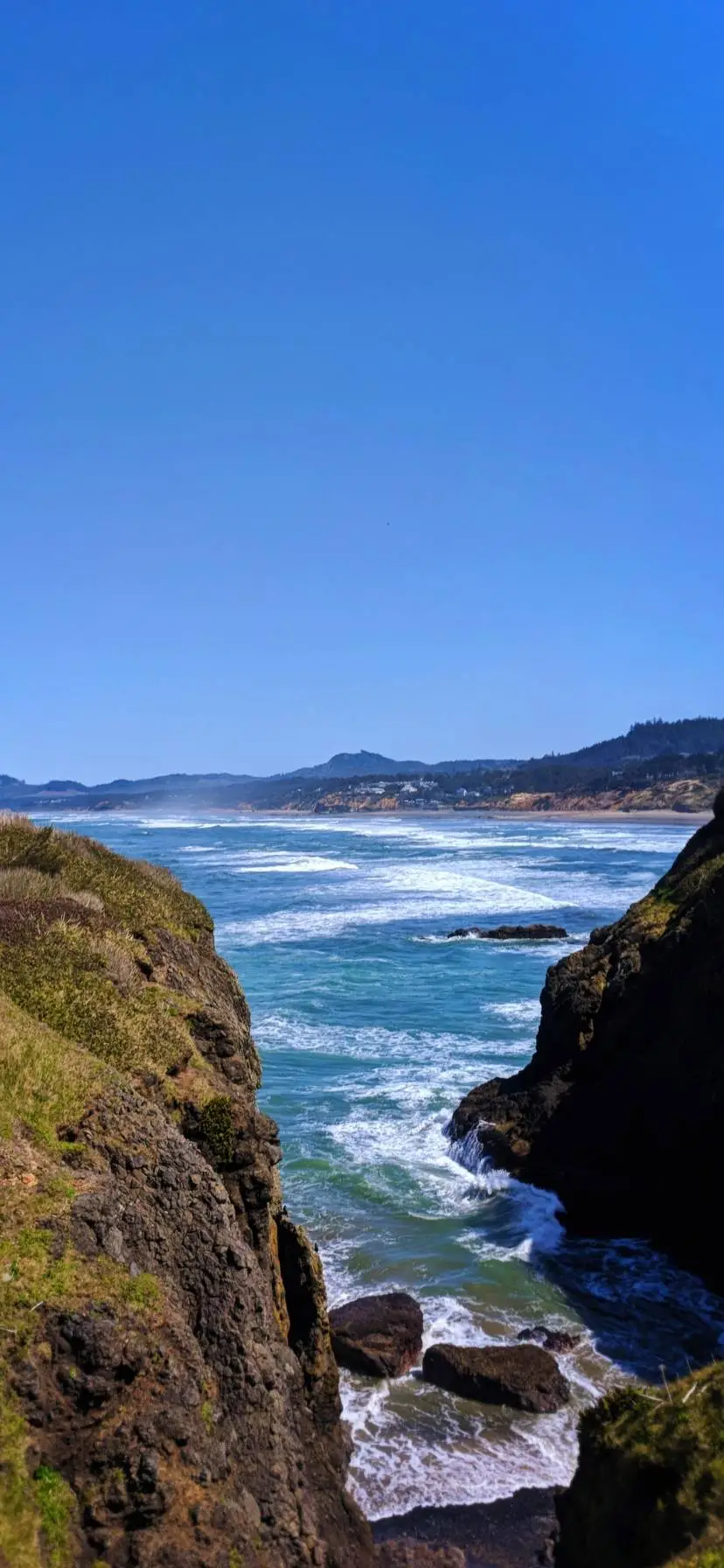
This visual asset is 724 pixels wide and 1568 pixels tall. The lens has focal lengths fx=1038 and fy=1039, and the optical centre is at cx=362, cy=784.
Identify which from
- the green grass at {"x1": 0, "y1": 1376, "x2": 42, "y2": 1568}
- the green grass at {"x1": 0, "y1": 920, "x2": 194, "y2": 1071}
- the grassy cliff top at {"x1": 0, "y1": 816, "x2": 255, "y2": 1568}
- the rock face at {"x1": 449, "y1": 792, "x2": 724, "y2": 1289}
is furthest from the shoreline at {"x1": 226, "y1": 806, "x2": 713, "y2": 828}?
the green grass at {"x1": 0, "y1": 1376, "x2": 42, "y2": 1568}

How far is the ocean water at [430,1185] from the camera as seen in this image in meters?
10.8

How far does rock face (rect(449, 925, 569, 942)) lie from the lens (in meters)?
41.5

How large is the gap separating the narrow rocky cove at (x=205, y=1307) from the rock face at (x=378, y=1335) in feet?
0.11

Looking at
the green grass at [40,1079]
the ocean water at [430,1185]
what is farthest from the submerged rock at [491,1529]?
the green grass at [40,1079]

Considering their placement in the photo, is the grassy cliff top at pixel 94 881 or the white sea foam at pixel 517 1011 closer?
the grassy cliff top at pixel 94 881

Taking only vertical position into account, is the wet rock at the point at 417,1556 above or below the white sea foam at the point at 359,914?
below

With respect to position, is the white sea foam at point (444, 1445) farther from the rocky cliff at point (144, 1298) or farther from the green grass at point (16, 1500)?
the green grass at point (16, 1500)

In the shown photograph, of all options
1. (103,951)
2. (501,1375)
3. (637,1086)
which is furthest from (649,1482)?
(637,1086)

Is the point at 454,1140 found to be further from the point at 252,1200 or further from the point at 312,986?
the point at 312,986

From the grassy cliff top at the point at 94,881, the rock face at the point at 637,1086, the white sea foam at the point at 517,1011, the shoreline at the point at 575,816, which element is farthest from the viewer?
the shoreline at the point at 575,816

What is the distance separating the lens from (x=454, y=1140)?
62.1 feet

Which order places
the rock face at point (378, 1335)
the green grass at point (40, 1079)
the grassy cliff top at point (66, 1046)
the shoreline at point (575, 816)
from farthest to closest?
the shoreline at point (575, 816)
the rock face at point (378, 1335)
the green grass at point (40, 1079)
the grassy cliff top at point (66, 1046)

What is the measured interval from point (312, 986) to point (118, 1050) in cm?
2382

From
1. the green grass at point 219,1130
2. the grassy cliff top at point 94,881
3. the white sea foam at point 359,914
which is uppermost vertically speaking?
the grassy cliff top at point 94,881
